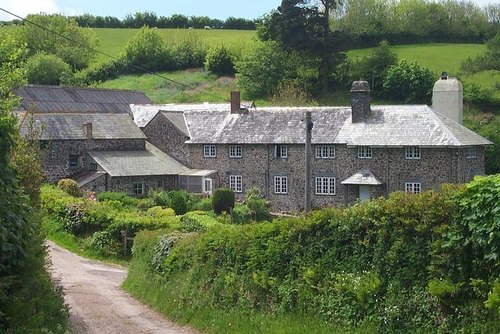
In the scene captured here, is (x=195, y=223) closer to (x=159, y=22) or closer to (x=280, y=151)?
(x=280, y=151)

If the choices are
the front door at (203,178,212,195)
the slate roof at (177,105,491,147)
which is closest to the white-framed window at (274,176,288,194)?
the slate roof at (177,105,491,147)

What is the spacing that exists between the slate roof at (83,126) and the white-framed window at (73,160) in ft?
4.00

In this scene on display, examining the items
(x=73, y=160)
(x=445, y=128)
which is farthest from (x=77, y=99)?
(x=445, y=128)

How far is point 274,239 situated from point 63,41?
297 feet

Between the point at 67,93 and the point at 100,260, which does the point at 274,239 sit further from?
the point at 67,93

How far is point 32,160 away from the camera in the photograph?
1988 centimetres

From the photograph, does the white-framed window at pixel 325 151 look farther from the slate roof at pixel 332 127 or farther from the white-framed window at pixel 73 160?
the white-framed window at pixel 73 160

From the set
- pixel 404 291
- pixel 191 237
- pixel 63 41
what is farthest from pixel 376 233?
pixel 63 41

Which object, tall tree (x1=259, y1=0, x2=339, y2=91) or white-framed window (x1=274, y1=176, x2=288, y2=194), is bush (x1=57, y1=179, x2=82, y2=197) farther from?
tall tree (x1=259, y1=0, x2=339, y2=91)

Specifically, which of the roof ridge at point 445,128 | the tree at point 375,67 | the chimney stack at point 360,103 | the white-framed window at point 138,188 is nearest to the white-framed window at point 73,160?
the white-framed window at point 138,188

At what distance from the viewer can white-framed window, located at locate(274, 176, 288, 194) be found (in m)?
52.6

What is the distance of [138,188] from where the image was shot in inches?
2034

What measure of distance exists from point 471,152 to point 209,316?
1302 inches

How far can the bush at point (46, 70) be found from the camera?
87.8 metres
